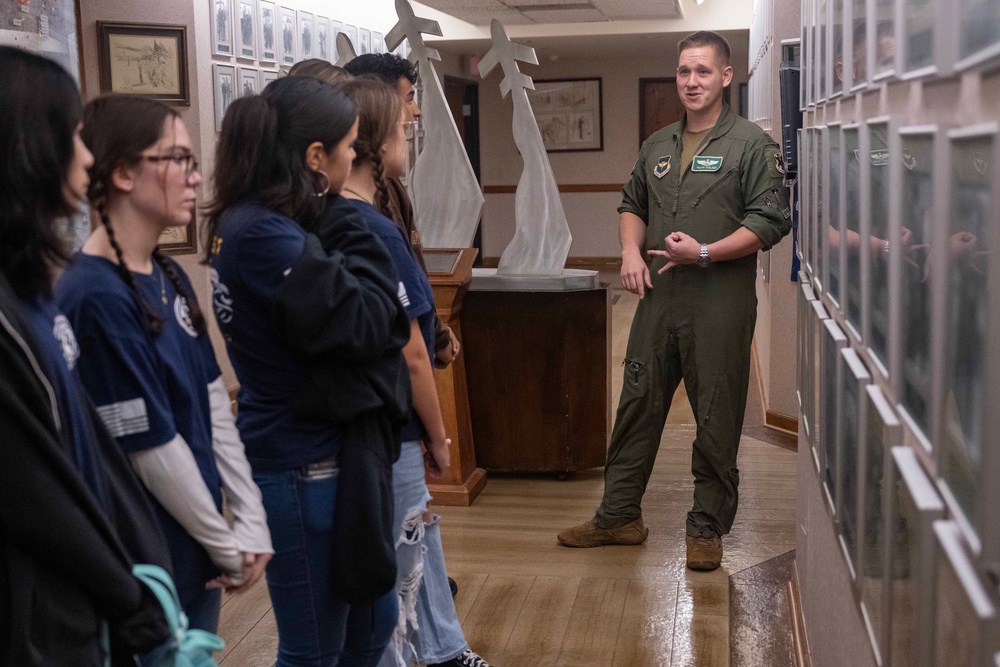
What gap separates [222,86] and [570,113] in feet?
27.8

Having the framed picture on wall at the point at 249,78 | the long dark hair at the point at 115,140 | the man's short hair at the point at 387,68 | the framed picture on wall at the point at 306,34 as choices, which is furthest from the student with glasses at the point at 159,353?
the framed picture on wall at the point at 306,34

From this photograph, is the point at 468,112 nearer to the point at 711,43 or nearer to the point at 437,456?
the point at 711,43

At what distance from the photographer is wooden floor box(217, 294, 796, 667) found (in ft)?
9.60

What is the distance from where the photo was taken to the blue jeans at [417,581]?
7.14ft

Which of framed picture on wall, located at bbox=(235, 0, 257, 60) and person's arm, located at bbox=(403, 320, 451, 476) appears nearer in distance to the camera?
person's arm, located at bbox=(403, 320, 451, 476)

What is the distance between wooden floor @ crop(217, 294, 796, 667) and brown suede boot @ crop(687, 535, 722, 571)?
1.3 inches

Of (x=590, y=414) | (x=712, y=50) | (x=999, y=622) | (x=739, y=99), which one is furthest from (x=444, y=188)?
(x=739, y=99)

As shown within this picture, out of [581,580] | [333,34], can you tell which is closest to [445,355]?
[581,580]

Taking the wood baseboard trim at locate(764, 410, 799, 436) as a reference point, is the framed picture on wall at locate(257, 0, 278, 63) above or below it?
above

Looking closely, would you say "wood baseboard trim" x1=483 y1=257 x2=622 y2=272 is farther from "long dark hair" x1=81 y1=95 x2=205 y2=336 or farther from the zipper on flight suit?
"long dark hair" x1=81 y1=95 x2=205 y2=336

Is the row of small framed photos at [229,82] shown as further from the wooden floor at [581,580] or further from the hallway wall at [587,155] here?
the hallway wall at [587,155]

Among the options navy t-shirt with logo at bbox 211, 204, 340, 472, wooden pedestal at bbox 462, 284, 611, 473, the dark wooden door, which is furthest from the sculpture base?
the dark wooden door

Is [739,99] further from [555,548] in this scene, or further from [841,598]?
[841,598]

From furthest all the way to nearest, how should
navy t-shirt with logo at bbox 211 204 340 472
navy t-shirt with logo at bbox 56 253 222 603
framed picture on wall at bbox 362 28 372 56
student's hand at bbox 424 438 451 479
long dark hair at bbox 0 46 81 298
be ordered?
framed picture on wall at bbox 362 28 372 56
student's hand at bbox 424 438 451 479
navy t-shirt with logo at bbox 211 204 340 472
navy t-shirt with logo at bbox 56 253 222 603
long dark hair at bbox 0 46 81 298
